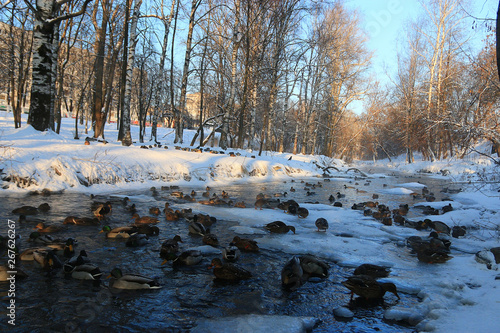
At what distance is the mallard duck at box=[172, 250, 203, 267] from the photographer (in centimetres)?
382

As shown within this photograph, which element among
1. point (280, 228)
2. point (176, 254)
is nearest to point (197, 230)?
point (176, 254)

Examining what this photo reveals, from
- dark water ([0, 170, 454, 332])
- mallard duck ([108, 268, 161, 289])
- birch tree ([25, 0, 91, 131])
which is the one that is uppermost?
birch tree ([25, 0, 91, 131])

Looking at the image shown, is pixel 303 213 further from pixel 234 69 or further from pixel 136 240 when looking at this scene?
pixel 234 69

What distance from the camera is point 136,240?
4.45m

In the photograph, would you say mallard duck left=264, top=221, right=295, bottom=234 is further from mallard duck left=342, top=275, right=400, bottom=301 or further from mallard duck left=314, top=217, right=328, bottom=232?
mallard duck left=342, top=275, right=400, bottom=301

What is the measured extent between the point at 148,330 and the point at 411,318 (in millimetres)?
2423

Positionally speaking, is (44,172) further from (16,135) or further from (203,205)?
(203,205)

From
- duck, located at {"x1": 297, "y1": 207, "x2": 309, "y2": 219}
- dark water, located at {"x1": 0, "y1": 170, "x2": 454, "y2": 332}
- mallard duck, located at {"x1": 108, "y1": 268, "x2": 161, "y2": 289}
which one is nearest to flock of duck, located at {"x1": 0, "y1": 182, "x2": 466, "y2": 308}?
mallard duck, located at {"x1": 108, "y1": 268, "x2": 161, "y2": 289}

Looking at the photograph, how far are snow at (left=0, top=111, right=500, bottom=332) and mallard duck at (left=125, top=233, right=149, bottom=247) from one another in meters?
1.85

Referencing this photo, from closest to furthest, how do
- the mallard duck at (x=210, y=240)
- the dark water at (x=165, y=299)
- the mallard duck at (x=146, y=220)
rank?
the dark water at (x=165, y=299) < the mallard duck at (x=210, y=240) < the mallard duck at (x=146, y=220)

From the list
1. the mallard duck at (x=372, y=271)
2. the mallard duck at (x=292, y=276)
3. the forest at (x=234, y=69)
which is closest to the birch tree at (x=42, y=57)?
the forest at (x=234, y=69)

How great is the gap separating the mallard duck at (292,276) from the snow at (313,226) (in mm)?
697

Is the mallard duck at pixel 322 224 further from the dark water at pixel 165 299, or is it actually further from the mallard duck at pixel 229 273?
the mallard duck at pixel 229 273

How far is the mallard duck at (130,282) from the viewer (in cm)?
312
